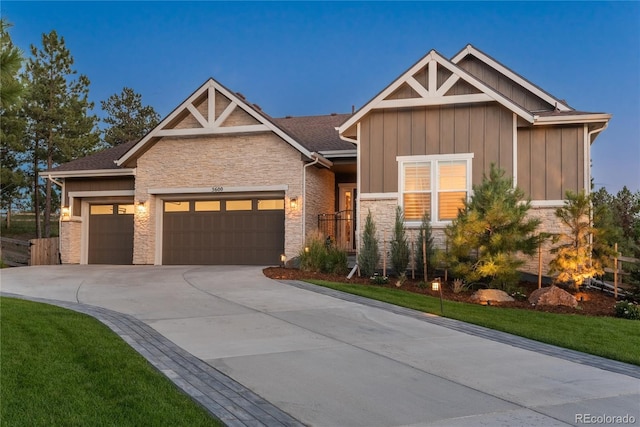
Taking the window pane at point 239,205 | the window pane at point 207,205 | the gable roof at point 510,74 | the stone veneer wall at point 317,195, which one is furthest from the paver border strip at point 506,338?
the gable roof at point 510,74

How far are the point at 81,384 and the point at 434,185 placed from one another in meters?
11.3

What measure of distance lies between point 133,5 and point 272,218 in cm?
965

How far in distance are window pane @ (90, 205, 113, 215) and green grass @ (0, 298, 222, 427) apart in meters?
13.0

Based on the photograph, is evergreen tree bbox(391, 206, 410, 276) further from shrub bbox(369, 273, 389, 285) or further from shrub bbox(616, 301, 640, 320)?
shrub bbox(616, 301, 640, 320)

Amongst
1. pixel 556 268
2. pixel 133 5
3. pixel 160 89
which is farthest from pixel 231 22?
pixel 160 89

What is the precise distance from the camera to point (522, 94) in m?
16.9

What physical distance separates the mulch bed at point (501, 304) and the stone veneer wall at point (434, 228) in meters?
0.67

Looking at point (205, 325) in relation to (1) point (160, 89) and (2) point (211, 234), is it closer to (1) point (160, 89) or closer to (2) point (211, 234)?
(2) point (211, 234)

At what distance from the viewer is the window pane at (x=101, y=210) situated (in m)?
20.2

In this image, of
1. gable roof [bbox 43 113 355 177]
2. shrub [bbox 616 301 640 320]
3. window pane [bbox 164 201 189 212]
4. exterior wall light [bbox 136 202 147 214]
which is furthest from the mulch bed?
exterior wall light [bbox 136 202 147 214]

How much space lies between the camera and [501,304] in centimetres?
1115

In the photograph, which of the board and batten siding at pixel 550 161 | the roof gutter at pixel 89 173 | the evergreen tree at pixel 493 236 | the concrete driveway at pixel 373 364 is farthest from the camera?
the roof gutter at pixel 89 173

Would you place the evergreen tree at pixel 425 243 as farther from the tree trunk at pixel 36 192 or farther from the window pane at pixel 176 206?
the tree trunk at pixel 36 192

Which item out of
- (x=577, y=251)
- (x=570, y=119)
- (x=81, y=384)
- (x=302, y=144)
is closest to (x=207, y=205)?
(x=302, y=144)
